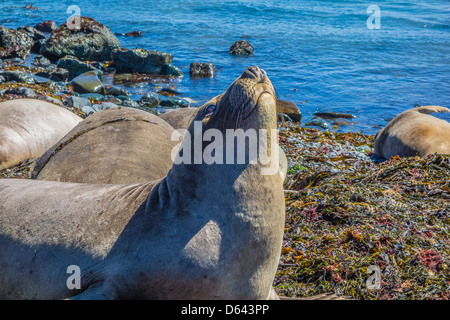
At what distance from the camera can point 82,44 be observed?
20000 millimetres

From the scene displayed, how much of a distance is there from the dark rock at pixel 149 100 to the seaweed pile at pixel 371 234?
848 centimetres

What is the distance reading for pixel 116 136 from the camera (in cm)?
543

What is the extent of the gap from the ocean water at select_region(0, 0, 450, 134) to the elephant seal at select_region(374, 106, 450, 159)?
3.03 m

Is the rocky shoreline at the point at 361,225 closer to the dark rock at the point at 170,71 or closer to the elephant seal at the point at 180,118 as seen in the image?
the elephant seal at the point at 180,118

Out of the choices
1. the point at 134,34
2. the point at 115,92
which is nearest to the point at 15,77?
the point at 115,92

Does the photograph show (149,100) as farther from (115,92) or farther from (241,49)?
(241,49)

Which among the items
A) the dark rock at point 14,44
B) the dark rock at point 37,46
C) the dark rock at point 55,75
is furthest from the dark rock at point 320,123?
the dark rock at point 37,46

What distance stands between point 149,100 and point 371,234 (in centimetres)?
1090

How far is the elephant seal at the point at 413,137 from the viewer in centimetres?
887

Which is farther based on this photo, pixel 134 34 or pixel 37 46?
pixel 134 34

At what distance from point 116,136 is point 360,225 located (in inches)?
111

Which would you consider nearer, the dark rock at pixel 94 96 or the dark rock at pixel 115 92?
the dark rock at pixel 94 96

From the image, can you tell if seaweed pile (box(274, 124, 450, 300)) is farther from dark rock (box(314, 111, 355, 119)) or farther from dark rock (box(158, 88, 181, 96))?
dark rock (box(158, 88, 181, 96))

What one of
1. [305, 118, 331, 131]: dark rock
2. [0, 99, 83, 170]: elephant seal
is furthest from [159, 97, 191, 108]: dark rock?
[0, 99, 83, 170]: elephant seal
